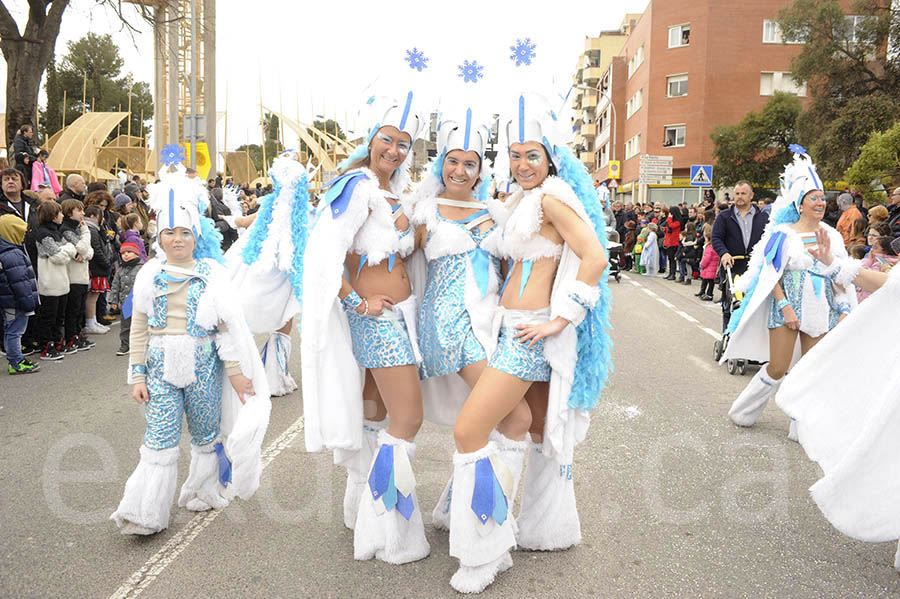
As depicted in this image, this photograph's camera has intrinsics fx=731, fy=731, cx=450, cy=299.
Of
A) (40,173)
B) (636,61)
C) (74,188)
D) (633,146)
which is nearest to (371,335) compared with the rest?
(74,188)

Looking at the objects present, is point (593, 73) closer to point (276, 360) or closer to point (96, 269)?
point (96, 269)

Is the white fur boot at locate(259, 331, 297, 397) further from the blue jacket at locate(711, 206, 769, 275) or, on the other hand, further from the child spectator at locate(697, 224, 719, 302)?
the child spectator at locate(697, 224, 719, 302)

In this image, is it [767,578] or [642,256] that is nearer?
[767,578]

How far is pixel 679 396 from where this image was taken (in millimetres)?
6777

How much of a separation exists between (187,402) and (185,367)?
221mm

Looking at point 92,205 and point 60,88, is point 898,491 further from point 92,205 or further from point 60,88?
point 60,88

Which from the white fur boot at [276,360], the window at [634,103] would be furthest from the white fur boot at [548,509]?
the window at [634,103]

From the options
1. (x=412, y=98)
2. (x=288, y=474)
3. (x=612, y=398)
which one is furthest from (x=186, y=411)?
(x=612, y=398)

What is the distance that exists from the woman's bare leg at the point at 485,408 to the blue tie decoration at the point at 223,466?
1.56 meters

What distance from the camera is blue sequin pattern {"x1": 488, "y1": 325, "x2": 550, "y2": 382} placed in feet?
10.7

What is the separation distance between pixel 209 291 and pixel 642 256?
58.3 feet

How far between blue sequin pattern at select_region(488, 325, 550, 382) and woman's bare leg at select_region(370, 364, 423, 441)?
0.42 meters

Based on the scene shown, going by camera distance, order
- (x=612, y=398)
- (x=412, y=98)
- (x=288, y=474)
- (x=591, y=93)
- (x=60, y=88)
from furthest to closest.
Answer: (x=591, y=93) < (x=60, y=88) < (x=612, y=398) < (x=288, y=474) < (x=412, y=98)

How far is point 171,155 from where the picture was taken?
414 cm
